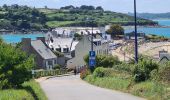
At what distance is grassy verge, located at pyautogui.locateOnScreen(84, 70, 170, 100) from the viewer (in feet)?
99.4

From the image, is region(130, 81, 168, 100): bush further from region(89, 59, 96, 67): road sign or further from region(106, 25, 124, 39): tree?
region(106, 25, 124, 39): tree

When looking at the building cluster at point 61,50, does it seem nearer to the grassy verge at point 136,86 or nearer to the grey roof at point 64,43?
the grey roof at point 64,43

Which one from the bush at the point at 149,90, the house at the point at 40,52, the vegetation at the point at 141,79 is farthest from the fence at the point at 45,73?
the bush at the point at 149,90

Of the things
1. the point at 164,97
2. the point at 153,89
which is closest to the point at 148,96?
the point at 153,89

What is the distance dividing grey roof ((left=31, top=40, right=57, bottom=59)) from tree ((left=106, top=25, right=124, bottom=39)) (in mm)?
100771

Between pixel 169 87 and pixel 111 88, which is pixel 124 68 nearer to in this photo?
pixel 111 88

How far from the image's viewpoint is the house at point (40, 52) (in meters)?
77.0

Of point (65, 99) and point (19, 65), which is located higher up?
point (19, 65)

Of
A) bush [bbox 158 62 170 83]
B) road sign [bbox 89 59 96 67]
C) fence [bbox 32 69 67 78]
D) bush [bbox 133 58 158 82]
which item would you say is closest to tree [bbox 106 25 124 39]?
fence [bbox 32 69 67 78]

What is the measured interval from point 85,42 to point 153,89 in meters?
59.6

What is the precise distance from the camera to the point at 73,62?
8825 centimetres

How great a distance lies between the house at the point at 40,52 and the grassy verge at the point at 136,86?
30.7 metres

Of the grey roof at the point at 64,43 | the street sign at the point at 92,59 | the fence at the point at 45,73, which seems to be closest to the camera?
the street sign at the point at 92,59

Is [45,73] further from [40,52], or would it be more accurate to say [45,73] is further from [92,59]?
[40,52]
